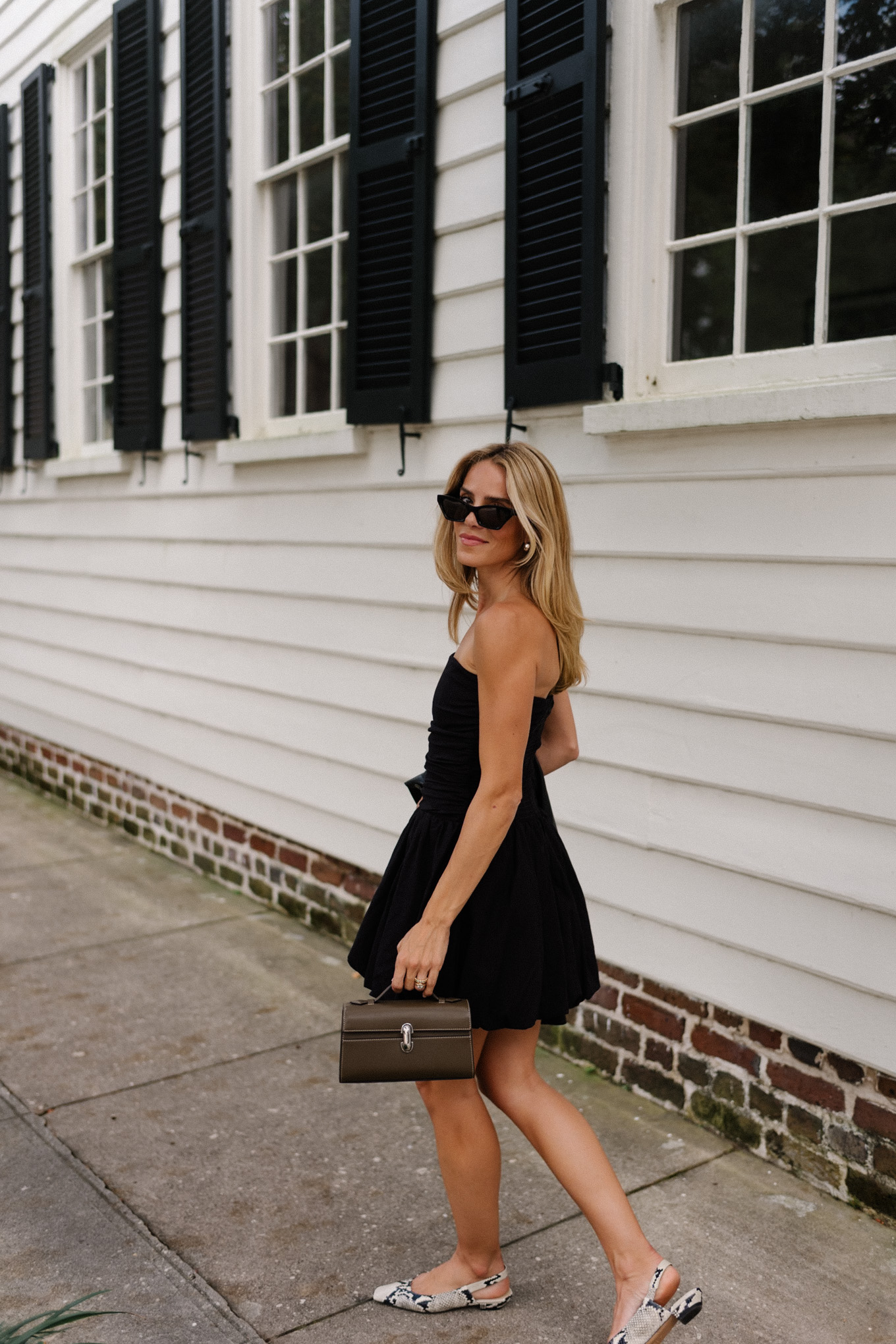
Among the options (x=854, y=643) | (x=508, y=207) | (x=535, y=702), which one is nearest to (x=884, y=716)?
(x=854, y=643)

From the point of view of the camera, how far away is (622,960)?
12.2 feet

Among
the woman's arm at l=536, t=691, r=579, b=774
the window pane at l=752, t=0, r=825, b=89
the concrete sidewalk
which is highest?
the window pane at l=752, t=0, r=825, b=89

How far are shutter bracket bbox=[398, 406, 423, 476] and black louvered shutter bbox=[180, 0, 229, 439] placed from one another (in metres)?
1.34

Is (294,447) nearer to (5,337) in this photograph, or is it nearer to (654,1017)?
(654,1017)

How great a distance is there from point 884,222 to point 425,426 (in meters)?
1.73

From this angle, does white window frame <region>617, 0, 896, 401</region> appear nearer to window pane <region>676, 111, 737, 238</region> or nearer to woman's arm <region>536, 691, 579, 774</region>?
window pane <region>676, 111, 737, 238</region>

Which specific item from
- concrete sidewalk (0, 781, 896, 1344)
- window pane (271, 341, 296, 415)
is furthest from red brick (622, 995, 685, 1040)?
window pane (271, 341, 296, 415)

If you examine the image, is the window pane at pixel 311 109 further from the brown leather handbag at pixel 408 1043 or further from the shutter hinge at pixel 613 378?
the brown leather handbag at pixel 408 1043

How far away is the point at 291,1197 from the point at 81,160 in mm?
5968

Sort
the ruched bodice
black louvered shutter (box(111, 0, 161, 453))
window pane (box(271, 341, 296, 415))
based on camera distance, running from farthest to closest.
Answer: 1. black louvered shutter (box(111, 0, 161, 453))
2. window pane (box(271, 341, 296, 415))
3. the ruched bodice

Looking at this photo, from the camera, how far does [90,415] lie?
23.6ft

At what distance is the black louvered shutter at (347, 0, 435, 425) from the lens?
4.26m

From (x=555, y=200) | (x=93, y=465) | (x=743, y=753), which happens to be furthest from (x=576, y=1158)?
(x=93, y=465)

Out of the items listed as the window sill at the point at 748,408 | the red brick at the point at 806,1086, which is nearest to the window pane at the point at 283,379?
the window sill at the point at 748,408
